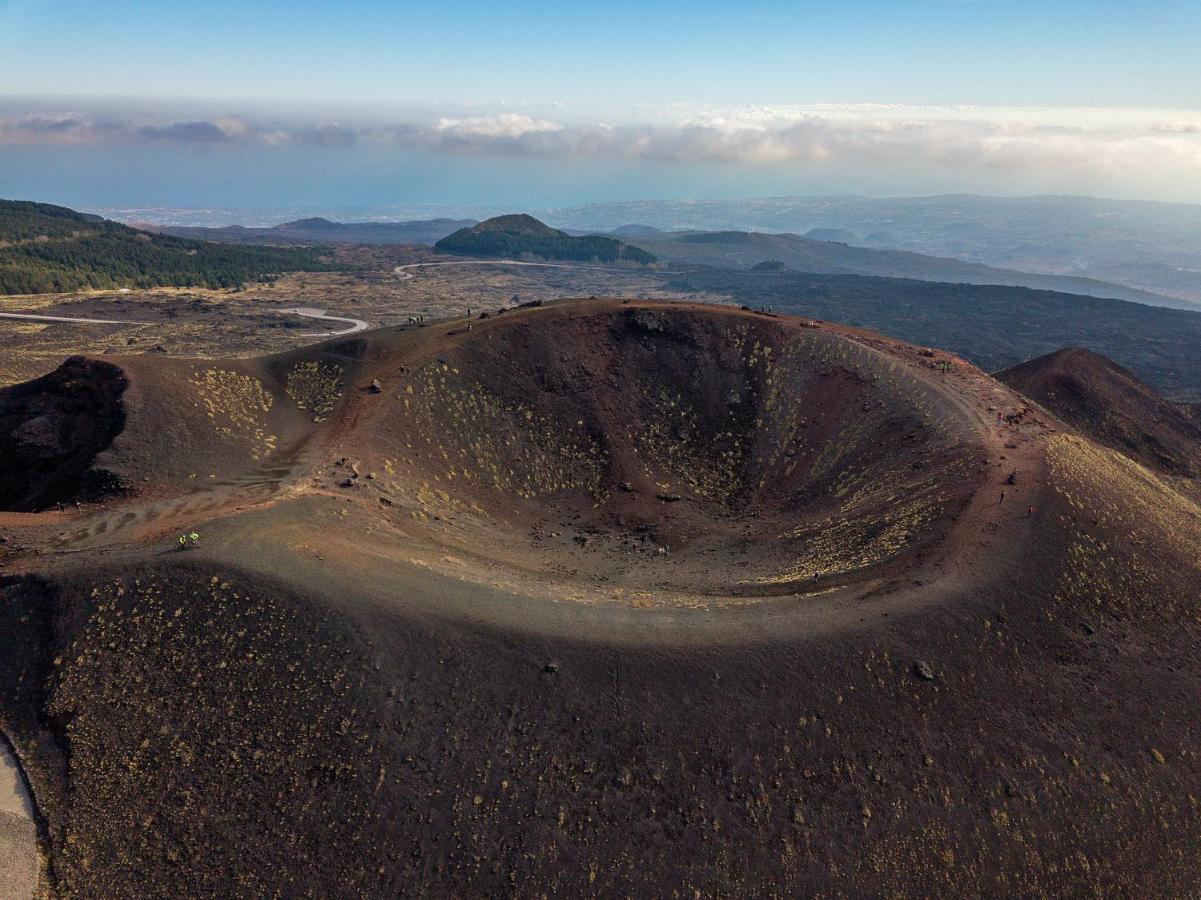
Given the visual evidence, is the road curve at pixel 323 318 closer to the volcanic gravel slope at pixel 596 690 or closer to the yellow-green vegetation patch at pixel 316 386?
the yellow-green vegetation patch at pixel 316 386

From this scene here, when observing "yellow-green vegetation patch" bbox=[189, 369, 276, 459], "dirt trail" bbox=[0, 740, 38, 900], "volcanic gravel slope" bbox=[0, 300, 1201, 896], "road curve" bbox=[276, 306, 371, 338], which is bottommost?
"dirt trail" bbox=[0, 740, 38, 900]

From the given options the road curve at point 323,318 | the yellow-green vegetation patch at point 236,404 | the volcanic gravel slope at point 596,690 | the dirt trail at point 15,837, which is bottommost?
the dirt trail at point 15,837

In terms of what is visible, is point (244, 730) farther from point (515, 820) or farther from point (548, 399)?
point (548, 399)

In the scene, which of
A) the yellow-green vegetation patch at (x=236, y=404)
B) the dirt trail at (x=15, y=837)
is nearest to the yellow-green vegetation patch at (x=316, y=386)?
the yellow-green vegetation patch at (x=236, y=404)

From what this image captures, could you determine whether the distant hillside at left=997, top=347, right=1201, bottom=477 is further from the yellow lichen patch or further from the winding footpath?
the winding footpath

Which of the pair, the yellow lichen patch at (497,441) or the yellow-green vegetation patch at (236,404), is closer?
the yellow-green vegetation patch at (236,404)

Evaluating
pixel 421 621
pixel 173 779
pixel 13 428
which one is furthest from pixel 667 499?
pixel 13 428

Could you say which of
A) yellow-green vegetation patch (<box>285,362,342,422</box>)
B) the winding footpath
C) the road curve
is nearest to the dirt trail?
yellow-green vegetation patch (<box>285,362,342,422</box>)
